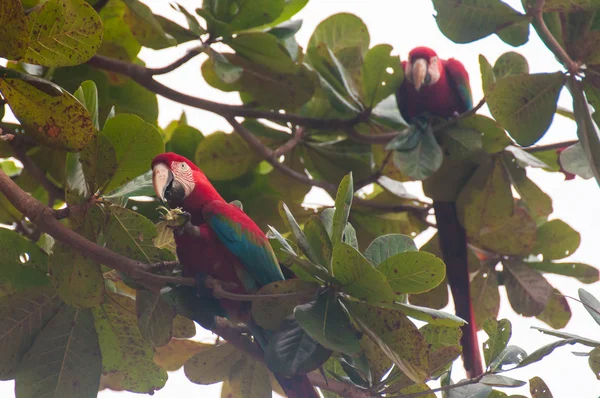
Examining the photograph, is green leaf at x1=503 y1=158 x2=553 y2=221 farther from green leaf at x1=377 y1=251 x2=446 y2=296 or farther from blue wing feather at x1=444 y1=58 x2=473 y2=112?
green leaf at x1=377 y1=251 x2=446 y2=296

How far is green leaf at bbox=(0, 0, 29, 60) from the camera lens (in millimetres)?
1079

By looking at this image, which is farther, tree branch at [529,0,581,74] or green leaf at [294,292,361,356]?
tree branch at [529,0,581,74]

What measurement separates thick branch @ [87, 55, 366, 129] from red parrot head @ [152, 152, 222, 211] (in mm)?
323

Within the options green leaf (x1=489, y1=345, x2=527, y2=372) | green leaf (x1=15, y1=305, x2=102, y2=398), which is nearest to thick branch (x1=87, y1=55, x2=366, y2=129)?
green leaf (x1=15, y1=305, x2=102, y2=398)

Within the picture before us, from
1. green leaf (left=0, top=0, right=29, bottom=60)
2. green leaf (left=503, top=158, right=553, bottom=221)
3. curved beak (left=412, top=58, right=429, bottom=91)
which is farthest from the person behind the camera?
curved beak (left=412, top=58, right=429, bottom=91)

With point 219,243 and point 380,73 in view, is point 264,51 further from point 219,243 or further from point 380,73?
point 219,243

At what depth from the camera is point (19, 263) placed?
138 cm

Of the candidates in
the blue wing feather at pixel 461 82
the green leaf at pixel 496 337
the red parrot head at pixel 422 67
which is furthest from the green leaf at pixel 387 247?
the blue wing feather at pixel 461 82

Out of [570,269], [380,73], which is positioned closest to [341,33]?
[380,73]

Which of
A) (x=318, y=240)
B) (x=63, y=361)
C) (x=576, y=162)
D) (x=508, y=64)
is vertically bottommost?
(x=63, y=361)

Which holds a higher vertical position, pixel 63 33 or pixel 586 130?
pixel 63 33

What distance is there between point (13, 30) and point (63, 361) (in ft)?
2.18

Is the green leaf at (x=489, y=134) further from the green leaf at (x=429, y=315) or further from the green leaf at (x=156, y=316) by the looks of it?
the green leaf at (x=156, y=316)

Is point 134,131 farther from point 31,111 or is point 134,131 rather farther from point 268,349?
point 268,349
